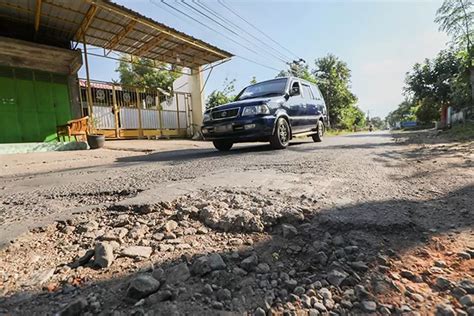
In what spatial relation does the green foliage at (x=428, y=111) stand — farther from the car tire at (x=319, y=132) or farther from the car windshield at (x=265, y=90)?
the car windshield at (x=265, y=90)

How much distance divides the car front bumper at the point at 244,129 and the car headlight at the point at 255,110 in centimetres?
11

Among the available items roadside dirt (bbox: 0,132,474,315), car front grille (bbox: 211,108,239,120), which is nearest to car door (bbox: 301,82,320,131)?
car front grille (bbox: 211,108,239,120)

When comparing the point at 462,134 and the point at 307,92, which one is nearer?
the point at 307,92

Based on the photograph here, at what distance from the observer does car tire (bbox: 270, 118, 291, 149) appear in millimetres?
5602

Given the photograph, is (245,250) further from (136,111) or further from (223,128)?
(136,111)

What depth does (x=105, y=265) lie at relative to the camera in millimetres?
1328

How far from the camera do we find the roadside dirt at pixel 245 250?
42.2 inches

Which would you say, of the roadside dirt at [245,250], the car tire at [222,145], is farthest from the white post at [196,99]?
the roadside dirt at [245,250]

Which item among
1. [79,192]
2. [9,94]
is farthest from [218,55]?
[79,192]

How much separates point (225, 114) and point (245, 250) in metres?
4.37

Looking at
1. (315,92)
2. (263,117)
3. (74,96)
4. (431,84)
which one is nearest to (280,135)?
(263,117)

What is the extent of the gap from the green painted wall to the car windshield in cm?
684

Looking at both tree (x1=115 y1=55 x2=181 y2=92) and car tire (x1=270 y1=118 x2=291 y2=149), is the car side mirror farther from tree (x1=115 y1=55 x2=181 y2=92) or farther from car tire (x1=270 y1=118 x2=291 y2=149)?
tree (x1=115 y1=55 x2=181 y2=92)

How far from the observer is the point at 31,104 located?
9.07m
